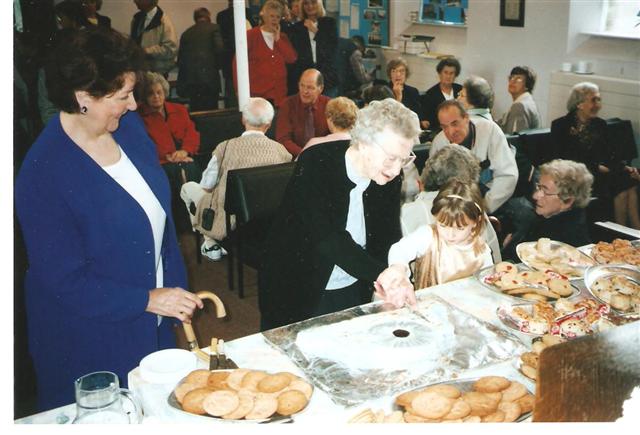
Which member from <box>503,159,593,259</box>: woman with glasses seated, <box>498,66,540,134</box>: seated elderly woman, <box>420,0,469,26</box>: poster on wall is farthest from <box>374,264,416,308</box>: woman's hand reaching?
<box>420,0,469,26</box>: poster on wall

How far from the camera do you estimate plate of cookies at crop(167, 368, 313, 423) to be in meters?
1.26

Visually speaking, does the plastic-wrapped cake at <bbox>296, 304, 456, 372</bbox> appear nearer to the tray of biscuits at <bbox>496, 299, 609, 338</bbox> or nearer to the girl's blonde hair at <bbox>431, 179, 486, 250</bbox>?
the tray of biscuits at <bbox>496, 299, 609, 338</bbox>

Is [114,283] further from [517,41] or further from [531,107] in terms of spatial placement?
[517,41]

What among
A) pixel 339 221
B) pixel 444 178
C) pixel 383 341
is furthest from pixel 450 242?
pixel 383 341

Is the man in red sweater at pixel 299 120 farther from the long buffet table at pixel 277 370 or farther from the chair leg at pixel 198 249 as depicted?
the long buffet table at pixel 277 370

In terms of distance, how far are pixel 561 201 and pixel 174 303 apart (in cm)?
186

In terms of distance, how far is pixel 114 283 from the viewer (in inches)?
64.1

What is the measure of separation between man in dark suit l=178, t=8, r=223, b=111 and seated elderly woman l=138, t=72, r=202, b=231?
1.73 metres

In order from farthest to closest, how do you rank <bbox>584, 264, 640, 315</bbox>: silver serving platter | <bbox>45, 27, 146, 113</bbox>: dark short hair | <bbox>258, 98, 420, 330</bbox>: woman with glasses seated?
<bbox>584, 264, 640, 315</bbox>: silver serving platter < <bbox>258, 98, 420, 330</bbox>: woman with glasses seated < <bbox>45, 27, 146, 113</bbox>: dark short hair

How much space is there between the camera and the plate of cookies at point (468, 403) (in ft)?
4.14

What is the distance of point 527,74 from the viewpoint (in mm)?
4684

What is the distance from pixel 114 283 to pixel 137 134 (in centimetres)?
43

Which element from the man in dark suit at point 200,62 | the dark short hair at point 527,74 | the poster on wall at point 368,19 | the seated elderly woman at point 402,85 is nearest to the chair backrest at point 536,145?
the dark short hair at point 527,74

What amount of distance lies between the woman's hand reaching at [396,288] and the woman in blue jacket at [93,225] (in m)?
0.49
